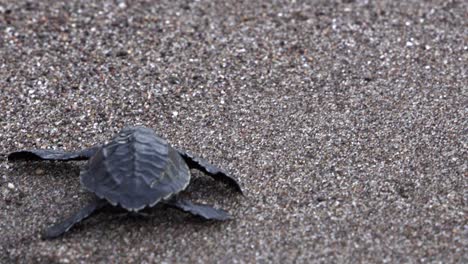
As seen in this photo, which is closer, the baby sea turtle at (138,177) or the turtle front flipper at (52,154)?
the baby sea turtle at (138,177)

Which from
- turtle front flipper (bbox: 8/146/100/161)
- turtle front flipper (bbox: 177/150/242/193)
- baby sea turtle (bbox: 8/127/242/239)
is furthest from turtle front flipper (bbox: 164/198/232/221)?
turtle front flipper (bbox: 8/146/100/161)

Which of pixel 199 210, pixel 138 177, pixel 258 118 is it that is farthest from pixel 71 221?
pixel 258 118

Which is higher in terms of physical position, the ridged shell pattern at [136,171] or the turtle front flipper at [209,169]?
the ridged shell pattern at [136,171]

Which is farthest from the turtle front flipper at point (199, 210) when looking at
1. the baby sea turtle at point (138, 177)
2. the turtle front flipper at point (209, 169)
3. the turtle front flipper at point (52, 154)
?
the turtle front flipper at point (52, 154)

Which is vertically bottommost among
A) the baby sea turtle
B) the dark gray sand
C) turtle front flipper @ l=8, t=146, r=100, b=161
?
the dark gray sand

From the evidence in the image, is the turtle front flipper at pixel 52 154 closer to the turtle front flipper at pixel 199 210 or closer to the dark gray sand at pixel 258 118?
the dark gray sand at pixel 258 118

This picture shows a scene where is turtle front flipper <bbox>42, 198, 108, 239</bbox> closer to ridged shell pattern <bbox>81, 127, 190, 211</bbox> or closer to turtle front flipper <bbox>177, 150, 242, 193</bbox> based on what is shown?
ridged shell pattern <bbox>81, 127, 190, 211</bbox>
